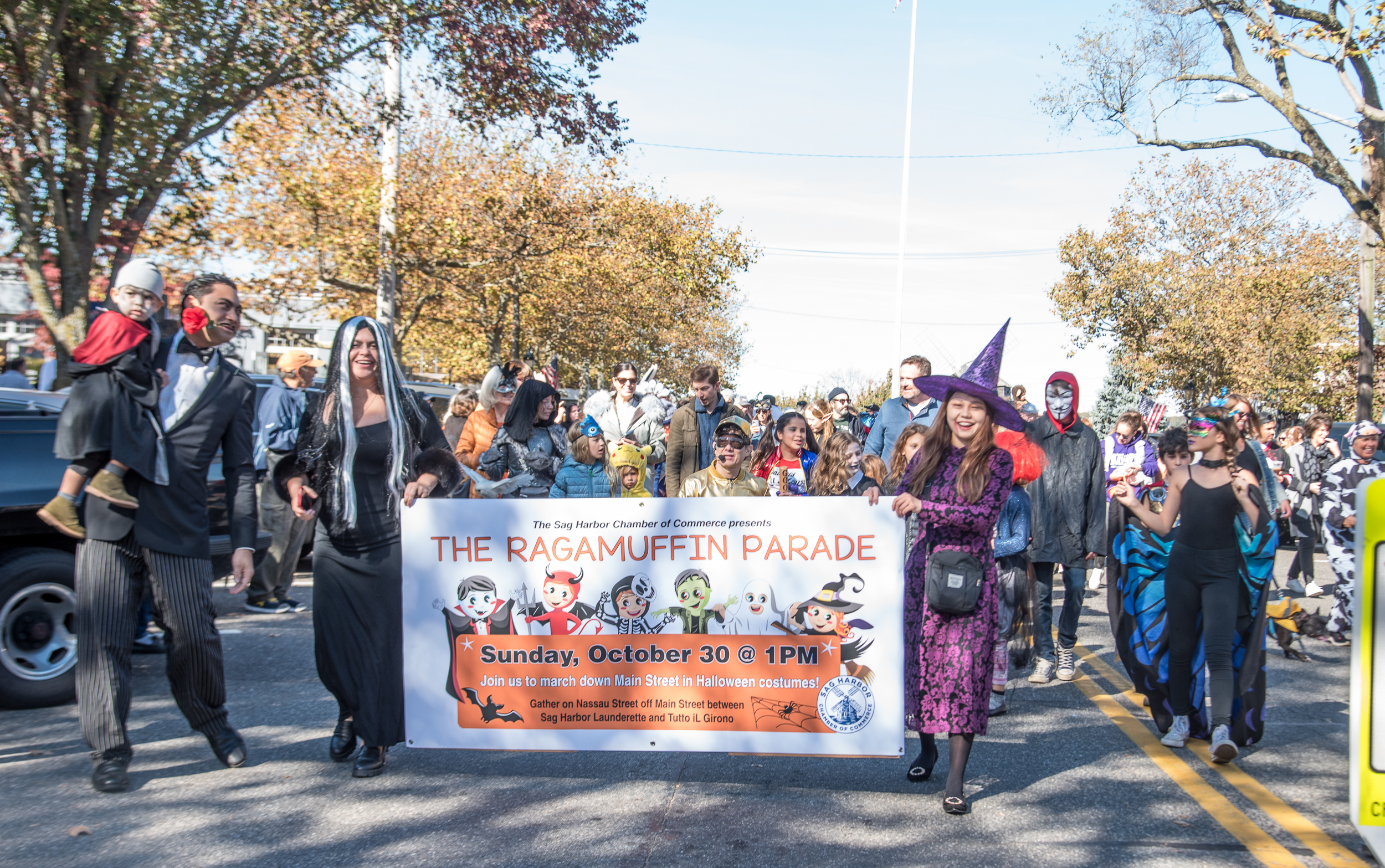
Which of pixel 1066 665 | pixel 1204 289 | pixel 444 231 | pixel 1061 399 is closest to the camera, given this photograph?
pixel 1066 665

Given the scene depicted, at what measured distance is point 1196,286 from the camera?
3269cm

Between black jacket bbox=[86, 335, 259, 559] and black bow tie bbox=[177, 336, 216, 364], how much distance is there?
51 mm

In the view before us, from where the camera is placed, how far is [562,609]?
4.69 m

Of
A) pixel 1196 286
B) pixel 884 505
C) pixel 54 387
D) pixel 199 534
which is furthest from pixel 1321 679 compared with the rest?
pixel 1196 286

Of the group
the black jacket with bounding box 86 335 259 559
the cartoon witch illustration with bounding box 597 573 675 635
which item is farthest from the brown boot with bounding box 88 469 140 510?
the cartoon witch illustration with bounding box 597 573 675 635

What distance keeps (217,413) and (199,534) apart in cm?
53

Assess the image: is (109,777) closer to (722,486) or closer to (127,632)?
(127,632)

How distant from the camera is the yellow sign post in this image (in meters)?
3.59

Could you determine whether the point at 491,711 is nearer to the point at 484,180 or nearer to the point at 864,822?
the point at 864,822

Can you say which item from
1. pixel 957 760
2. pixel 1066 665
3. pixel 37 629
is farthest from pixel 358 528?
pixel 1066 665

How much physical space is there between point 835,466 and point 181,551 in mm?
3411

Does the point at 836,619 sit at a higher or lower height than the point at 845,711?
higher

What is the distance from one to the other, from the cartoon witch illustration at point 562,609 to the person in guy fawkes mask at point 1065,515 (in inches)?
141

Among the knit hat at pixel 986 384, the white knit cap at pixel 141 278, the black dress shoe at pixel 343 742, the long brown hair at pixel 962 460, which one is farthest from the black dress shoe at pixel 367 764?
the knit hat at pixel 986 384
